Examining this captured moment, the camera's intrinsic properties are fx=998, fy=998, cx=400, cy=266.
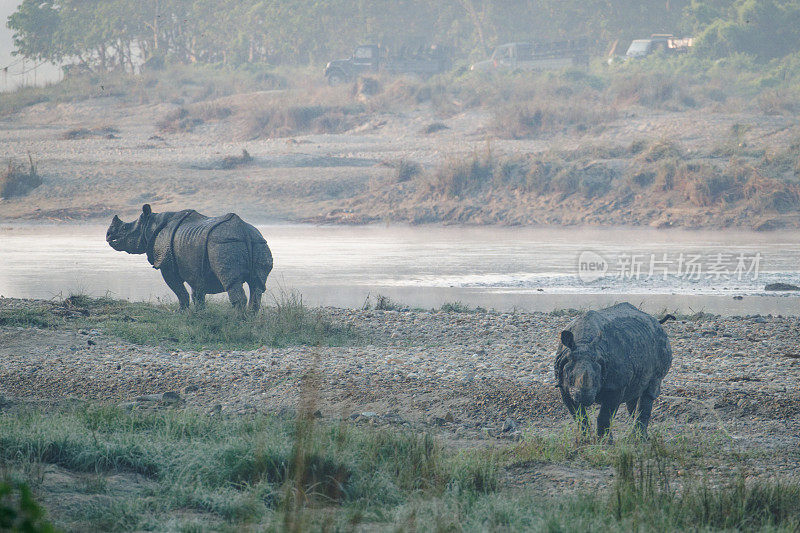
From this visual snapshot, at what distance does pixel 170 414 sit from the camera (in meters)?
6.29

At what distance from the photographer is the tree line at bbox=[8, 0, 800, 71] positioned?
5272 cm

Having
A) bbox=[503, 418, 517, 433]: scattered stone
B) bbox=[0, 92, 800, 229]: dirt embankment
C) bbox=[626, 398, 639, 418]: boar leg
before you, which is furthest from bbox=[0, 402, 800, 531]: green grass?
bbox=[0, 92, 800, 229]: dirt embankment

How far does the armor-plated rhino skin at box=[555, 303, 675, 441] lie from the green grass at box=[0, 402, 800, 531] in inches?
11.2

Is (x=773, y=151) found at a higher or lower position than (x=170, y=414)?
higher

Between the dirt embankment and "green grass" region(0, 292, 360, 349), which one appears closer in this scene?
"green grass" region(0, 292, 360, 349)

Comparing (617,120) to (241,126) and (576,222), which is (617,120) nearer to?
(576,222)

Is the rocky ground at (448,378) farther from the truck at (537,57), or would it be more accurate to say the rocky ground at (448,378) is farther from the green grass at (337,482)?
the truck at (537,57)

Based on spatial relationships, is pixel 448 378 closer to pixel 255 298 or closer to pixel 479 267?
pixel 255 298

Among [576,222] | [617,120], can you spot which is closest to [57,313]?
[576,222]

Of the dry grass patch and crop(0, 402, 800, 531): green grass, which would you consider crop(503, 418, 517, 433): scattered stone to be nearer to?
crop(0, 402, 800, 531): green grass

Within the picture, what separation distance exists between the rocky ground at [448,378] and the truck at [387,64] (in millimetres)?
33877

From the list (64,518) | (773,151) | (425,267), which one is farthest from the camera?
(773,151)

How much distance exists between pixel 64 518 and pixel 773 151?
21.5 meters

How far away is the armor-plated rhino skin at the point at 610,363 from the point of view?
18.5 feet
